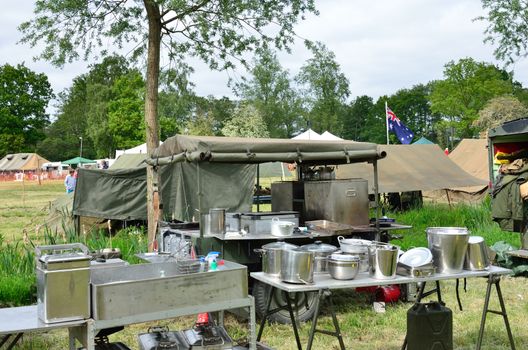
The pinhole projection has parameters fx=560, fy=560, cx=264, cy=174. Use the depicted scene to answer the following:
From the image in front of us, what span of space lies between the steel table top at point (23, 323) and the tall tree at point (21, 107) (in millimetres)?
54350

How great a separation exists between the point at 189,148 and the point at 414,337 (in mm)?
3157

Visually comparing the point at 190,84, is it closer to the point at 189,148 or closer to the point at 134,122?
the point at 189,148

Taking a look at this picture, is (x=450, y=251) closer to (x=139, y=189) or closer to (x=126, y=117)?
(x=139, y=189)

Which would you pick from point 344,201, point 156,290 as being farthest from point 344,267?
point 344,201

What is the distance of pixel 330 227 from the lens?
21.1 feet

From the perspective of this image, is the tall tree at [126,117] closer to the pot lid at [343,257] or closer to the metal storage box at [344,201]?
the metal storage box at [344,201]

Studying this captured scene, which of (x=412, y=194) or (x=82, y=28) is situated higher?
(x=82, y=28)

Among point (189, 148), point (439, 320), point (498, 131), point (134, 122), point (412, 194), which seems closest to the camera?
point (439, 320)

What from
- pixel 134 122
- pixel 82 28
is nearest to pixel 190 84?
pixel 82 28

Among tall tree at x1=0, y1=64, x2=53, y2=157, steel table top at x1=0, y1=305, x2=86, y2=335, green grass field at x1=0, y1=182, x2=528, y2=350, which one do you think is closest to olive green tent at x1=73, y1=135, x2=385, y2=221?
green grass field at x1=0, y1=182, x2=528, y2=350

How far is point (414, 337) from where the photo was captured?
4410 millimetres

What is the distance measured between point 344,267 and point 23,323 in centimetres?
215

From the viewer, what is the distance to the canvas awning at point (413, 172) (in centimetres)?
1235

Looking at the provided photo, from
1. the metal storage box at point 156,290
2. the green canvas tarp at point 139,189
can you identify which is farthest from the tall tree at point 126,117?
the metal storage box at point 156,290
